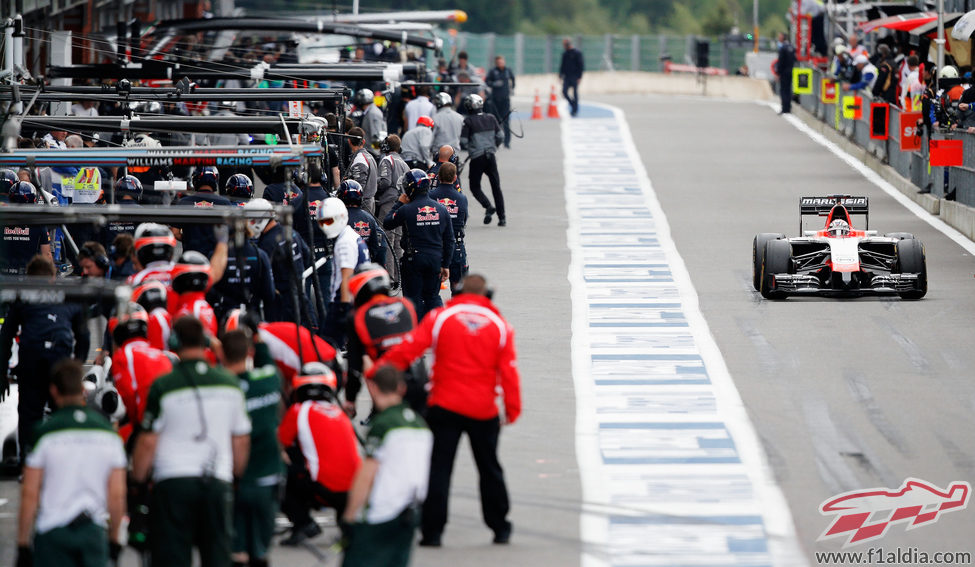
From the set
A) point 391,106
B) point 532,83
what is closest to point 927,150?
point 391,106

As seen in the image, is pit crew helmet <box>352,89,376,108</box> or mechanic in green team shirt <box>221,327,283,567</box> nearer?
mechanic in green team shirt <box>221,327,283,567</box>

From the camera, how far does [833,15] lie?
40719 mm

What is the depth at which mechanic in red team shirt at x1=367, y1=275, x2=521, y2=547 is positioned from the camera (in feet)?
A: 31.9

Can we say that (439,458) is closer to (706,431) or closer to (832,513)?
(832,513)

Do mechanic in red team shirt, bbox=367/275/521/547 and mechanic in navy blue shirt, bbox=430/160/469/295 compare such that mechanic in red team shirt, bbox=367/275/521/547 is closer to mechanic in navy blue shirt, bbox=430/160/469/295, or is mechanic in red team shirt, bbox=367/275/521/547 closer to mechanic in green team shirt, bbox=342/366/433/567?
mechanic in green team shirt, bbox=342/366/433/567

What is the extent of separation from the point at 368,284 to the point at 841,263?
7992 mm

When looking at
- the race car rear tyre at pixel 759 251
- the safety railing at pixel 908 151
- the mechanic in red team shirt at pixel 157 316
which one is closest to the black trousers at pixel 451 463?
the mechanic in red team shirt at pixel 157 316

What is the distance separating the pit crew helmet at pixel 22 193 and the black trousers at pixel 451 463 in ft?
26.1

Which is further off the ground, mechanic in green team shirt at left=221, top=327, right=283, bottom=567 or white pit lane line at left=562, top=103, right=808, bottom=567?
mechanic in green team shirt at left=221, top=327, right=283, bottom=567

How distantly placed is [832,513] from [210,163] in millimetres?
5688

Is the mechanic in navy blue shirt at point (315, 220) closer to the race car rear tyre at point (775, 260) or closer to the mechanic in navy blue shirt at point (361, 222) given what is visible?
the mechanic in navy blue shirt at point (361, 222)

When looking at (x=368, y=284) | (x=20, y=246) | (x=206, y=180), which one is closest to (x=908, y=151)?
(x=206, y=180)

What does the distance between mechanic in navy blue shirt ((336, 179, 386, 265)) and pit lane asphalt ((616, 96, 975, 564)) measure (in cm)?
342

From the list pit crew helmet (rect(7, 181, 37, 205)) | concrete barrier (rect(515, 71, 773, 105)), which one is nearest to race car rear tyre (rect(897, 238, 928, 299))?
pit crew helmet (rect(7, 181, 37, 205))
